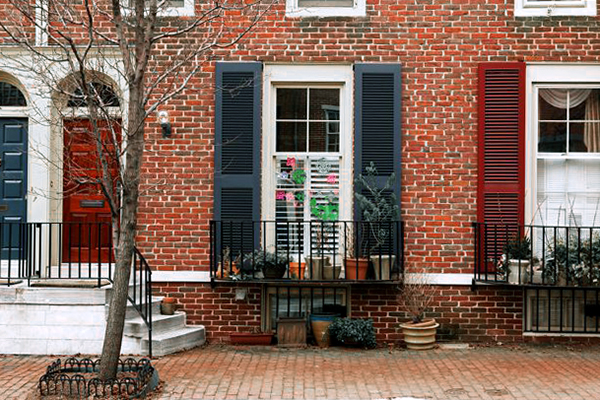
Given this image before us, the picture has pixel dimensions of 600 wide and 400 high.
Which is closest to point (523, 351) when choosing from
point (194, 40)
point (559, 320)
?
point (559, 320)

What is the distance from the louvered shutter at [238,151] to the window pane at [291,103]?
0.35 metres

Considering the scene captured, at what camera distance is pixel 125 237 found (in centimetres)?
716

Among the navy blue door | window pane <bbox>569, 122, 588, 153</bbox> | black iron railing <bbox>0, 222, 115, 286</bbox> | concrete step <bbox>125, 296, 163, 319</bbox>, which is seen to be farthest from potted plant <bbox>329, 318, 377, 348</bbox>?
the navy blue door

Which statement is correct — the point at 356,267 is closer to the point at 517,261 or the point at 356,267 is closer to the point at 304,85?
the point at 517,261

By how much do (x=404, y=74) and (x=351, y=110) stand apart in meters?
0.78

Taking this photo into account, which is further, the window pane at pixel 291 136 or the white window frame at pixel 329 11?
the window pane at pixel 291 136

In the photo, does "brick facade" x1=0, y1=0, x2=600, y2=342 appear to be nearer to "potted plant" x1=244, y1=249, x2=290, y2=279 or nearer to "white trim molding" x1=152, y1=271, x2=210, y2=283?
"white trim molding" x1=152, y1=271, x2=210, y2=283

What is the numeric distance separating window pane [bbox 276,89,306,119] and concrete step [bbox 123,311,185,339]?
278 centimetres

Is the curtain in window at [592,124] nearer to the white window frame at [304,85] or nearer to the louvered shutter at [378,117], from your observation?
the louvered shutter at [378,117]

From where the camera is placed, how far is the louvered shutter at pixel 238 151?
31.6 ft

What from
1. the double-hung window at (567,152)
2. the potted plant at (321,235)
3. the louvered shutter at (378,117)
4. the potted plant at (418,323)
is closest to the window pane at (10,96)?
the potted plant at (321,235)

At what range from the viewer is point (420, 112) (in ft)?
31.9

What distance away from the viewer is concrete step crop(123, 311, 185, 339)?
8.81 meters

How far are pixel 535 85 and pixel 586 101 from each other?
2.24ft
